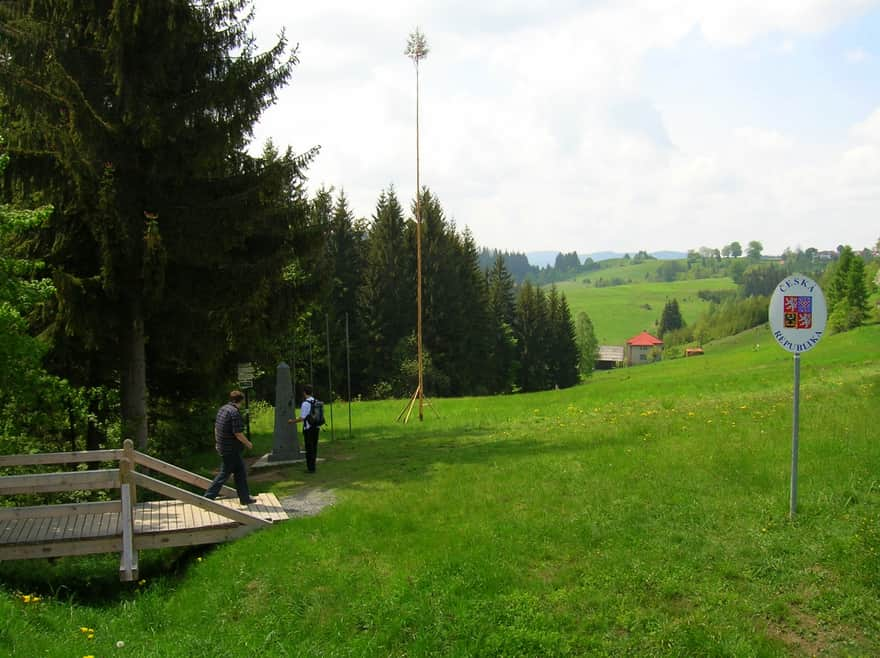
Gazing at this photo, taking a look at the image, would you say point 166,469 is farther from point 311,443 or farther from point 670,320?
point 670,320


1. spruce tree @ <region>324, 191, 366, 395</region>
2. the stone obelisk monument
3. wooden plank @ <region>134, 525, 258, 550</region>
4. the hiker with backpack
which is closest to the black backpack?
the hiker with backpack

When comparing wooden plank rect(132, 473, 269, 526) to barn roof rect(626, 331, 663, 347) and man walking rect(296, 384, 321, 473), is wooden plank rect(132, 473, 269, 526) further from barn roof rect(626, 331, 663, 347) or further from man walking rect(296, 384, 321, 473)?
barn roof rect(626, 331, 663, 347)

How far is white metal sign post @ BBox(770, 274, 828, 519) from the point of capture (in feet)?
29.3

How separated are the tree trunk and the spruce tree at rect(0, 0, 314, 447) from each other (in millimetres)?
29

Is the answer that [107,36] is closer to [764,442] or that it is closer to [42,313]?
[42,313]

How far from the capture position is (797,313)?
9.00 m

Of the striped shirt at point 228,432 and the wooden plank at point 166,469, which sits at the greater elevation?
the striped shirt at point 228,432

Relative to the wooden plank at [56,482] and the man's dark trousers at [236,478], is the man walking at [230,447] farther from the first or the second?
the wooden plank at [56,482]

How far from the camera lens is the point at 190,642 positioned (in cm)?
747

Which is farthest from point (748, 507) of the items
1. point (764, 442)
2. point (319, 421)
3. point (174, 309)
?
point (174, 309)

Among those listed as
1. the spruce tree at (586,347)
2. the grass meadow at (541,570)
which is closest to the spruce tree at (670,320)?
the spruce tree at (586,347)

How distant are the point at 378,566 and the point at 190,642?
220 centimetres

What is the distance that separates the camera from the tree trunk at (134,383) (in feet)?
48.9

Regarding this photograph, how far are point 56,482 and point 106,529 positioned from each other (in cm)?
116
